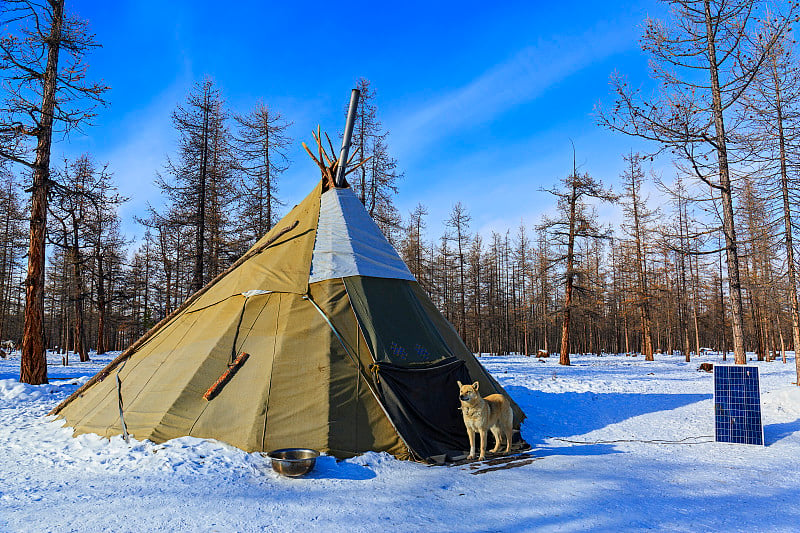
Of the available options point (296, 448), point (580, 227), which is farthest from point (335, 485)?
point (580, 227)

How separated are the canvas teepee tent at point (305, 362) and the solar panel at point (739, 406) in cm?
349

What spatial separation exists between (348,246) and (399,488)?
3.98 m

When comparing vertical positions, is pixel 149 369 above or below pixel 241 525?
above

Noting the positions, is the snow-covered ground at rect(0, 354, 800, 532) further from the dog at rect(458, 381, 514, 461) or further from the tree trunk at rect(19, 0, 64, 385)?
the tree trunk at rect(19, 0, 64, 385)

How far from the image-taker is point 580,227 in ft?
73.6

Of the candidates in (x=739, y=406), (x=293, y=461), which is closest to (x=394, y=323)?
(x=293, y=461)

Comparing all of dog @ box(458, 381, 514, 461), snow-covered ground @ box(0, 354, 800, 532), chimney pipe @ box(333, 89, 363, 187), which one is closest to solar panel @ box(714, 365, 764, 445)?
snow-covered ground @ box(0, 354, 800, 532)

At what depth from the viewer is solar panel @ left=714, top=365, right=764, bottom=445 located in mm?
6941

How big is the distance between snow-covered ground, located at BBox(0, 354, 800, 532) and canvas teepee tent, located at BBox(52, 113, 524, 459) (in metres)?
0.37

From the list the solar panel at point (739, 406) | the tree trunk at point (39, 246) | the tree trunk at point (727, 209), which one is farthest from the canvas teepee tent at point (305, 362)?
the tree trunk at point (727, 209)

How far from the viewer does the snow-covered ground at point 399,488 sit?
3840 millimetres

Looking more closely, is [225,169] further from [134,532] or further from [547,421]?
[134,532]

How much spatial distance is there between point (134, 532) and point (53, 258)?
3681 cm

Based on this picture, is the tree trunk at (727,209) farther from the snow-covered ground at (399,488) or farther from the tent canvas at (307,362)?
the tent canvas at (307,362)
